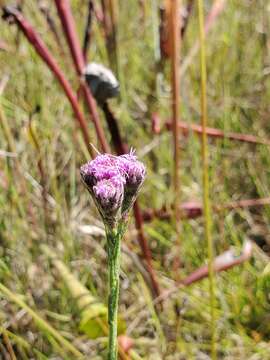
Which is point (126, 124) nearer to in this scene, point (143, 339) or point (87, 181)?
point (143, 339)

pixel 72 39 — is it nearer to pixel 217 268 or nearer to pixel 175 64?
pixel 175 64

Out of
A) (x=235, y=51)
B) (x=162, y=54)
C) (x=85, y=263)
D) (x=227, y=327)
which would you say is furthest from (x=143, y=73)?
(x=227, y=327)

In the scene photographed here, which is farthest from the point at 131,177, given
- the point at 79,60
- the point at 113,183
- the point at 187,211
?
the point at 187,211

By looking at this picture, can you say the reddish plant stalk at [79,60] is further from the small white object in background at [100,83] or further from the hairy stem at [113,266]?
the hairy stem at [113,266]

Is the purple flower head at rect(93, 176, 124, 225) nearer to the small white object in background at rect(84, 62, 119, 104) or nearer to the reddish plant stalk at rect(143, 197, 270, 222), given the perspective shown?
the small white object in background at rect(84, 62, 119, 104)

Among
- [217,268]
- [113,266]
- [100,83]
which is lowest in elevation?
[217,268]

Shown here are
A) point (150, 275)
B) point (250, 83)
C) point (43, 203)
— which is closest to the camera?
point (150, 275)

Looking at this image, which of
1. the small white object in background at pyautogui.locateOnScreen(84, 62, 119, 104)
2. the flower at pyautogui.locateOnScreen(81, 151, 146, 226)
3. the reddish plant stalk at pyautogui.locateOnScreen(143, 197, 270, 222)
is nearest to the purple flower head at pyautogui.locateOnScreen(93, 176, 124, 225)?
the flower at pyautogui.locateOnScreen(81, 151, 146, 226)

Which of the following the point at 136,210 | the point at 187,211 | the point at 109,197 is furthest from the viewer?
the point at 187,211

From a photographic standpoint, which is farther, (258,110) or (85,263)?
(258,110)
